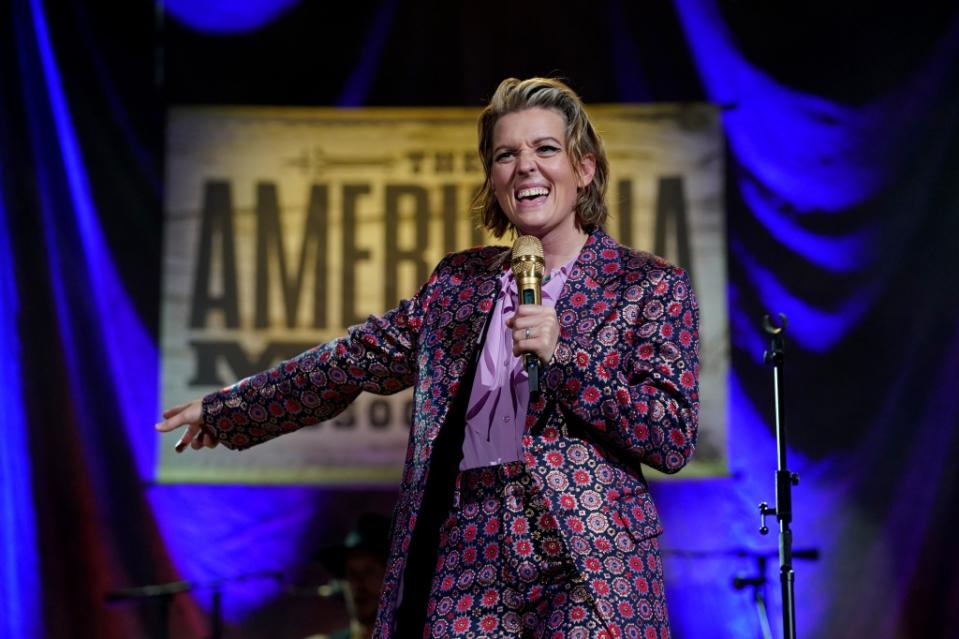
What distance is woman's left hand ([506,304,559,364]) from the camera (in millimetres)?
1978

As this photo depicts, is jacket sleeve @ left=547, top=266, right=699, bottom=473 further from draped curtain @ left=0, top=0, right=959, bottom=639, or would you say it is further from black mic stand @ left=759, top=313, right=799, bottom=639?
draped curtain @ left=0, top=0, right=959, bottom=639

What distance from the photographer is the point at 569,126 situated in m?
2.46

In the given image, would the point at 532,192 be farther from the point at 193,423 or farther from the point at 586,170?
the point at 193,423

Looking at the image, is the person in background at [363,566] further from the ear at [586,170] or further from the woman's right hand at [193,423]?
the ear at [586,170]

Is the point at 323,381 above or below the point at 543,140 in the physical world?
below

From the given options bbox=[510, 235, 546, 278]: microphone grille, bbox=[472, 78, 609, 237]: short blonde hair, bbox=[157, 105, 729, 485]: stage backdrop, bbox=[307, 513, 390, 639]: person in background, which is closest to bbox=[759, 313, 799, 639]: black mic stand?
bbox=[472, 78, 609, 237]: short blonde hair

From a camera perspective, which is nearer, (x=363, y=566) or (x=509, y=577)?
(x=509, y=577)

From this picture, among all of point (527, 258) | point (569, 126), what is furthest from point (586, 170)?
point (527, 258)

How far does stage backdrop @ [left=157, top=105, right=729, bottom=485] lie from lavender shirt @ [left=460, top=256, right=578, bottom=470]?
2277 mm

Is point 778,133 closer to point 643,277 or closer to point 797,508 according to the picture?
point 797,508

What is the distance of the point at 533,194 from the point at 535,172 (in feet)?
0.15

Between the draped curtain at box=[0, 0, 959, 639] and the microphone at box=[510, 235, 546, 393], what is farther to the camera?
the draped curtain at box=[0, 0, 959, 639]

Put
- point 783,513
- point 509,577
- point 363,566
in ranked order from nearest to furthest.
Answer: point 509,577 < point 783,513 < point 363,566

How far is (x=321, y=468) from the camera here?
4590 millimetres
